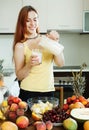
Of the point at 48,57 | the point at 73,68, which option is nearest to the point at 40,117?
the point at 48,57

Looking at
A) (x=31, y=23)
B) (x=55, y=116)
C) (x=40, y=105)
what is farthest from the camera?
(x=31, y=23)

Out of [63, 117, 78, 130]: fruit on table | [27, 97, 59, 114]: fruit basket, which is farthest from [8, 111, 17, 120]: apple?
[63, 117, 78, 130]: fruit on table

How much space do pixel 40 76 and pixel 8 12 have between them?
2.39 metres

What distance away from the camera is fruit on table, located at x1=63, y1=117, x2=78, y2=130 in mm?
1257

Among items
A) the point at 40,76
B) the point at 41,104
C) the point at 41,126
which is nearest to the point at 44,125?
the point at 41,126

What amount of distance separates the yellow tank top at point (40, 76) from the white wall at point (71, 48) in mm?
2555

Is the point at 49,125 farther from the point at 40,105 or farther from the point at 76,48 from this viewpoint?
the point at 76,48

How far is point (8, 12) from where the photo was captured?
409 cm

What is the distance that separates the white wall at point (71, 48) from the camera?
14.6ft

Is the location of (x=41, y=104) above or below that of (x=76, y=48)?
above

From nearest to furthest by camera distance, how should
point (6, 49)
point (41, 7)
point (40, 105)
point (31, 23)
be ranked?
point (40, 105), point (31, 23), point (41, 7), point (6, 49)

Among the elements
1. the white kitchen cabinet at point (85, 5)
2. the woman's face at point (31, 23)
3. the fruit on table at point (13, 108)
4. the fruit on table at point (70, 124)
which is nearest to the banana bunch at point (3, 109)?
the fruit on table at point (13, 108)

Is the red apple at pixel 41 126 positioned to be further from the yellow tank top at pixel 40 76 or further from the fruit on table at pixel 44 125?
the yellow tank top at pixel 40 76

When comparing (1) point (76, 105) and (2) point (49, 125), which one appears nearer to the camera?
(2) point (49, 125)
